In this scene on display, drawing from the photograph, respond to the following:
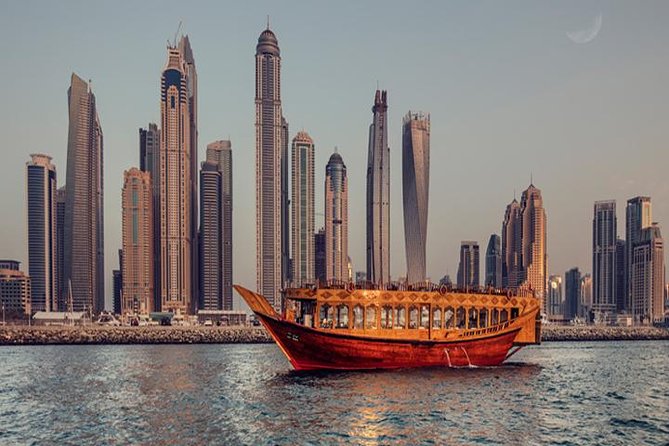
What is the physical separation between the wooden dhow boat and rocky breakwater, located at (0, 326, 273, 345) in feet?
Answer: 270

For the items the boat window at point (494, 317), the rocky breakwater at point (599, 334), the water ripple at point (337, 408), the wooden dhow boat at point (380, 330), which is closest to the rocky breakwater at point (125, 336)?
the water ripple at point (337, 408)

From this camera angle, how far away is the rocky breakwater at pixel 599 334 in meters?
152

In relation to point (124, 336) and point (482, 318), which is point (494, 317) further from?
point (124, 336)

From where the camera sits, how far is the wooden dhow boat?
4472cm

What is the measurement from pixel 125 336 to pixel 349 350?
3797 inches

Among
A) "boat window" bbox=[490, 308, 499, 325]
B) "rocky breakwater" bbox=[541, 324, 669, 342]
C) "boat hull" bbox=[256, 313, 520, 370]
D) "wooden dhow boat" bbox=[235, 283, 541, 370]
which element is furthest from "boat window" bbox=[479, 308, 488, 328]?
"rocky breakwater" bbox=[541, 324, 669, 342]

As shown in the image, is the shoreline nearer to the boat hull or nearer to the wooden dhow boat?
the wooden dhow boat

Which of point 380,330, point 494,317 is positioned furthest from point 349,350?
point 494,317

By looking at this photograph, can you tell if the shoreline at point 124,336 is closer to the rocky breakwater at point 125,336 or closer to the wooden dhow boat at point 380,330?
the rocky breakwater at point 125,336

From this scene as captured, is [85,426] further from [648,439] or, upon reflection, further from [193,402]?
A: [648,439]

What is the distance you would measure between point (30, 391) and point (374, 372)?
26.9 metres

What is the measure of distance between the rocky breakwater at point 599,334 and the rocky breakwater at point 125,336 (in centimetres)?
7900

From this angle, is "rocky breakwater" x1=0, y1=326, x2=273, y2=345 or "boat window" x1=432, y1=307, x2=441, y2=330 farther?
"rocky breakwater" x1=0, y1=326, x2=273, y2=345

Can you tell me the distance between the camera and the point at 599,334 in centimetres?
16112
